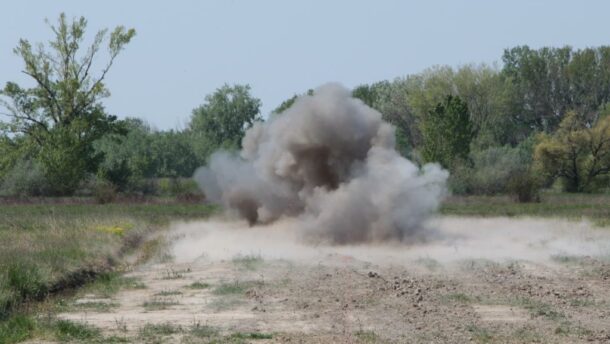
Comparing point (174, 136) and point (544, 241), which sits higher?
point (174, 136)

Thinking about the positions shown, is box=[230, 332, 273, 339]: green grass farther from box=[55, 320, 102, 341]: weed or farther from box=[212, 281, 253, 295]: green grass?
box=[212, 281, 253, 295]: green grass

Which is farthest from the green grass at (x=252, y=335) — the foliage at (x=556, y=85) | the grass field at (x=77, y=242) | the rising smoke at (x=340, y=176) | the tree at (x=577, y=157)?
the foliage at (x=556, y=85)

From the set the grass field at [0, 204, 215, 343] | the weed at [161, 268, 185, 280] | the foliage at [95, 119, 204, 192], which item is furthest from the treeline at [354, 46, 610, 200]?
the weed at [161, 268, 185, 280]

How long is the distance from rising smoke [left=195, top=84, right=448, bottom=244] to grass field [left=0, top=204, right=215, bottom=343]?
6556 mm

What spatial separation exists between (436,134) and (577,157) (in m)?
12.4

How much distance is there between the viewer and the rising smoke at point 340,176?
33.6 m

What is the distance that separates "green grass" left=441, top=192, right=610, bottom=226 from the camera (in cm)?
4960

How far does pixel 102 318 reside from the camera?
20734mm

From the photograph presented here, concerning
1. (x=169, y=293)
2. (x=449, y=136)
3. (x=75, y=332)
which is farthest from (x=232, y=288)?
(x=449, y=136)

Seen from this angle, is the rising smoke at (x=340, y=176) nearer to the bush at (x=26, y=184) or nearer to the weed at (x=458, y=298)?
the weed at (x=458, y=298)

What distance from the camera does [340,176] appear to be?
35469mm

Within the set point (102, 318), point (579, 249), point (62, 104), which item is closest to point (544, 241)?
point (579, 249)

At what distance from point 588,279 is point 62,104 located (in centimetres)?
7076

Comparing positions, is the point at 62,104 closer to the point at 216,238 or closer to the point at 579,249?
the point at 216,238
